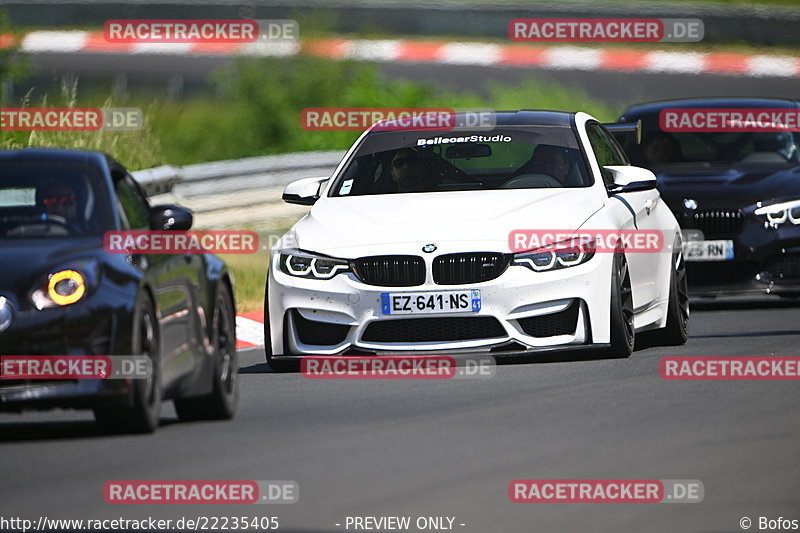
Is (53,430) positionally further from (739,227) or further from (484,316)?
(739,227)

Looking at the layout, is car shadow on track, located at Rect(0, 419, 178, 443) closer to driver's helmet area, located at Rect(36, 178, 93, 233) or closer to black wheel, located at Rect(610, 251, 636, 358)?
driver's helmet area, located at Rect(36, 178, 93, 233)

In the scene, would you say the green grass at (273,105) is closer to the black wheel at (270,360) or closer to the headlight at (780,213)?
the headlight at (780,213)

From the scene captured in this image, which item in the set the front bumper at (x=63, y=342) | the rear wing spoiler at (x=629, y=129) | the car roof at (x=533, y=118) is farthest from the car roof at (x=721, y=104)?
the front bumper at (x=63, y=342)

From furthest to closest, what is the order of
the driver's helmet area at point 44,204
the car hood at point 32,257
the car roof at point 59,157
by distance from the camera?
the car roof at point 59,157 < the driver's helmet area at point 44,204 < the car hood at point 32,257

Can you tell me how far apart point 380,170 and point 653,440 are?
4793mm

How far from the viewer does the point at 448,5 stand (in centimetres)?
3481

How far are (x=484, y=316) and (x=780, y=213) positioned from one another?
5.24m

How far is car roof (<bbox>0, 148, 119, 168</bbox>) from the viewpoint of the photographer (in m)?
9.84

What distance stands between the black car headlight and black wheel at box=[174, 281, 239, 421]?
129cm

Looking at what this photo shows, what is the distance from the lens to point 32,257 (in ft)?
29.6

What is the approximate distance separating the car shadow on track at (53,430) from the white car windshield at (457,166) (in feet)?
11.3

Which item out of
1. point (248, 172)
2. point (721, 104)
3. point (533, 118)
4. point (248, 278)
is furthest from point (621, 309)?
point (248, 172)

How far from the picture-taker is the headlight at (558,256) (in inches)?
467

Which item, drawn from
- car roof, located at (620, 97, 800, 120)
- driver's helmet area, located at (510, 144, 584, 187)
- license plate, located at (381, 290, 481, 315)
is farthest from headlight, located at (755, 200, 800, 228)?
license plate, located at (381, 290, 481, 315)
